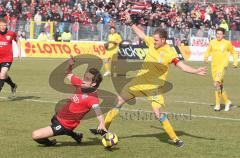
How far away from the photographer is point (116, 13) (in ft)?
148

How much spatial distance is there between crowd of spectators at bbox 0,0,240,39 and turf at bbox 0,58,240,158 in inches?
818

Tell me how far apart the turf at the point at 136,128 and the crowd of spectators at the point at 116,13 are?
68.2 ft

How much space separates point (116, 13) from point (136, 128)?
3413 centimetres

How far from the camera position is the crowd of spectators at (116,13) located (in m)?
40.9

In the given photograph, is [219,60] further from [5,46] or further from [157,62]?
[5,46]

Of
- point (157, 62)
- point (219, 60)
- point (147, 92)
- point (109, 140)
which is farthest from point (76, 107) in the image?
point (219, 60)

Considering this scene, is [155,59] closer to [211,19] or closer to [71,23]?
[71,23]

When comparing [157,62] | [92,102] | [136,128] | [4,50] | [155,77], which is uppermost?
[157,62]

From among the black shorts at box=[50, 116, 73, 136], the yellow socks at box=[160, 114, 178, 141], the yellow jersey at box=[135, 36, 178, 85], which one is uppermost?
the yellow jersey at box=[135, 36, 178, 85]

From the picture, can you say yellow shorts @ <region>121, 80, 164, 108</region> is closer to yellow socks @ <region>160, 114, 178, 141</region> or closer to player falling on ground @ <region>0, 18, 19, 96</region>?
yellow socks @ <region>160, 114, 178, 141</region>

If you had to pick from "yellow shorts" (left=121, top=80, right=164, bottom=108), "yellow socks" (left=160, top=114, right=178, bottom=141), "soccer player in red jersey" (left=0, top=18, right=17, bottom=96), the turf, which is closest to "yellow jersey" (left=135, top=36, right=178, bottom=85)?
"yellow shorts" (left=121, top=80, right=164, bottom=108)

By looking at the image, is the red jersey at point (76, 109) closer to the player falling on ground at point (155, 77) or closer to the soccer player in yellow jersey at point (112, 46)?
the player falling on ground at point (155, 77)

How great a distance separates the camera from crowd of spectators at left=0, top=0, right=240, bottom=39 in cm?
4094

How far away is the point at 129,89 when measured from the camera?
1033cm
